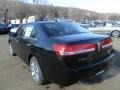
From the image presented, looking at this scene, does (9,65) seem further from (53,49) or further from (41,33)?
(53,49)

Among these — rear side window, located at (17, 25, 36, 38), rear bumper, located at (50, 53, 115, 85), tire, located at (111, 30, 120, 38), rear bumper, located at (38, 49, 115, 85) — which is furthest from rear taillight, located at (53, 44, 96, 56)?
tire, located at (111, 30, 120, 38)

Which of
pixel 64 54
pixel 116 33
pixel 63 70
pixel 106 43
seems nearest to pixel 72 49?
pixel 64 54

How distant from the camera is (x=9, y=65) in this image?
7.48 metres

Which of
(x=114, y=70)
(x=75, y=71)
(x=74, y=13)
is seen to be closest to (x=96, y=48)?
(x=75, y=71)

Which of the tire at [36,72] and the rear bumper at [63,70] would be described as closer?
the rear bumper at [63,70]

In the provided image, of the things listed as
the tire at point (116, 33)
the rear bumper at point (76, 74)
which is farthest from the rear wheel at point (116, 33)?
the rear bumper at point (76, 74)

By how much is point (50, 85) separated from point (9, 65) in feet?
8.84

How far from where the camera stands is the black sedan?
4305mm

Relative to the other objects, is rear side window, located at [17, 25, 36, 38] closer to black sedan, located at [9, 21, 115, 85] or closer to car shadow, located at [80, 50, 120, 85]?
black sedan, located at [9, 21, 115, 85]

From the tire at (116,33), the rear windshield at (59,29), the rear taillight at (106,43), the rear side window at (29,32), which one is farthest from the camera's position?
the tire at (116,33)

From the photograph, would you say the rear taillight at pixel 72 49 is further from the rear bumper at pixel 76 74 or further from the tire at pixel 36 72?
the tire at pixel 36 72

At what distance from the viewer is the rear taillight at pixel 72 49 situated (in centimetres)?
429

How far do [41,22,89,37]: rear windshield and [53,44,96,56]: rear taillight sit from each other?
79 cm

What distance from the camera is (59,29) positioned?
18.2 ft
